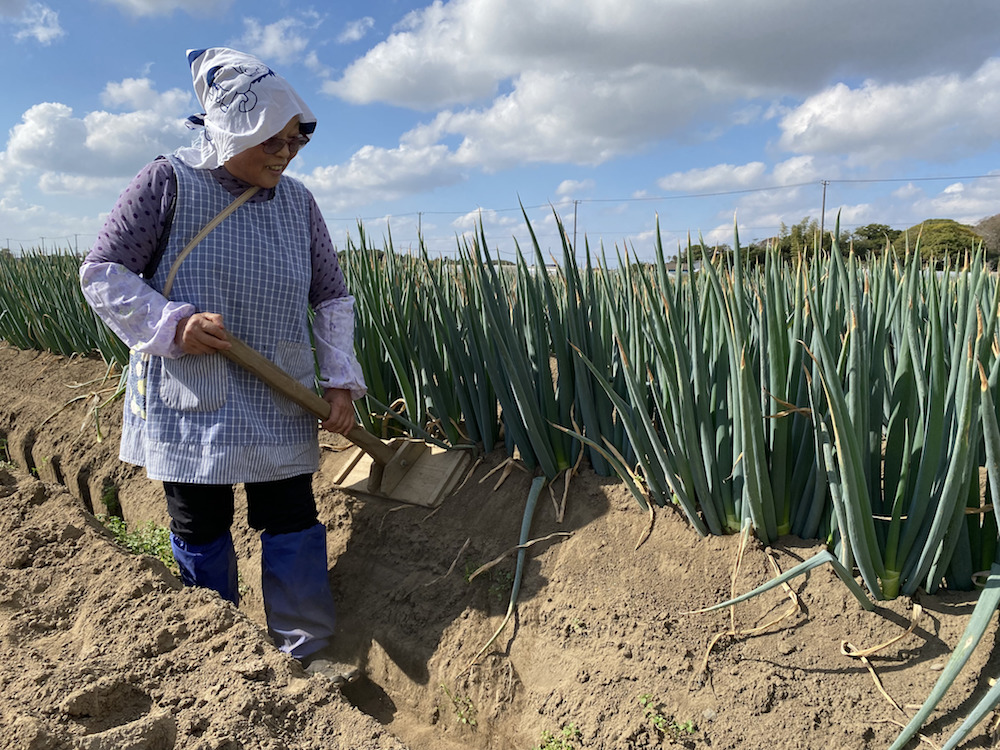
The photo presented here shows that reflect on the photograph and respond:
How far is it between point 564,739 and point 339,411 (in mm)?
1003

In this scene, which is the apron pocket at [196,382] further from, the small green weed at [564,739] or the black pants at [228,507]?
the small green weed at [564,739]

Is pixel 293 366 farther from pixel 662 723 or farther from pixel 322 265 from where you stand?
pixel 662 723

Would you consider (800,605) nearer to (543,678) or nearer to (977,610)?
(977,610)

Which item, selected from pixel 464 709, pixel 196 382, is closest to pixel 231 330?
pixel 196 382

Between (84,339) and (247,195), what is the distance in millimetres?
3172

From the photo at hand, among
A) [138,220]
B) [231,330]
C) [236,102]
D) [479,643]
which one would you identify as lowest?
[479,643]

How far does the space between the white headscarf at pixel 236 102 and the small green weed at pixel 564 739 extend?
5.06ft

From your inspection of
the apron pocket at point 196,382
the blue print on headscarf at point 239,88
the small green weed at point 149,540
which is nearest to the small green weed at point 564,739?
the apron pocket at point 196,382

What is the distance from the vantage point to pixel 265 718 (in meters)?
1.34

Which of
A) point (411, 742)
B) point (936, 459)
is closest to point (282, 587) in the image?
point (411, 742)

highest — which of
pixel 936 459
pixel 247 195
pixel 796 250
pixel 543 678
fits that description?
pixel 247 195

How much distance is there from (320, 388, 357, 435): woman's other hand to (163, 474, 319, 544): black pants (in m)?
0.17

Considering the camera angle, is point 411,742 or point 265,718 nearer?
point 265,718

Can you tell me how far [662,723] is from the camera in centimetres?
145
